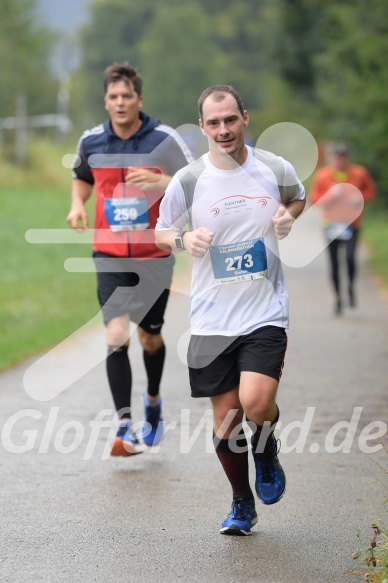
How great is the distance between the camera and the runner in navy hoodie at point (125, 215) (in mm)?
7562

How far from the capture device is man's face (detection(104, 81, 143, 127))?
7586 millimetres

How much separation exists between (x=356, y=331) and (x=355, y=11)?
577 inches

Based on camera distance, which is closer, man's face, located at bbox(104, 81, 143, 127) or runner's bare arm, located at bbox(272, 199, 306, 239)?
runner's bare arm, located at bbox(272, 199, 306, 239)

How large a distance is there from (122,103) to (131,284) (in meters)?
1.10

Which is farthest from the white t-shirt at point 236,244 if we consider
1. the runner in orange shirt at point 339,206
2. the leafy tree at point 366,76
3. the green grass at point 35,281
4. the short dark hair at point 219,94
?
the leafy tree at point 366,76

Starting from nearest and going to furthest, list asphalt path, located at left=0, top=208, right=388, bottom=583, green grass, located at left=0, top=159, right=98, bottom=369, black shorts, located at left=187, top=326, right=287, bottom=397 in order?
asphalt path, located at left=0, top=208, right=388, bottom=583 < black shorts, located at left=187, top=326, right=287, bottom=397 < green grass, located at left=0, top=159, right=98, bottom=369

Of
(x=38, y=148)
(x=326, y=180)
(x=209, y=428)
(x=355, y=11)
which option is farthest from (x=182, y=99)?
(x=209, y=428)

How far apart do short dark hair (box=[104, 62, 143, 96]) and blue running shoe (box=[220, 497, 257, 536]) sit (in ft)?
9.34

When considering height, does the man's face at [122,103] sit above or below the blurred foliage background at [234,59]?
below

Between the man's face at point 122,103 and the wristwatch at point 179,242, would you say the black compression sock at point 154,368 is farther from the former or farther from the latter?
the wristwatch at point 179,242

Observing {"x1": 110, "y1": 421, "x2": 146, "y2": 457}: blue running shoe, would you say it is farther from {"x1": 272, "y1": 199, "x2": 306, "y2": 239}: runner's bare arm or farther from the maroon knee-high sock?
{"x1": 272, "y1": 199, "x2": 306, "y2": 239}: runner's bare arm

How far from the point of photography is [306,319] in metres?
15.7

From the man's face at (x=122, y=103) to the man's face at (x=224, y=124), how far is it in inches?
74.7

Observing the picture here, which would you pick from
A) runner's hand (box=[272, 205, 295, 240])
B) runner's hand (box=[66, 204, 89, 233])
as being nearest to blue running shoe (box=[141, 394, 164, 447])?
runner's hand (box=[66, 204, 89, 233])
